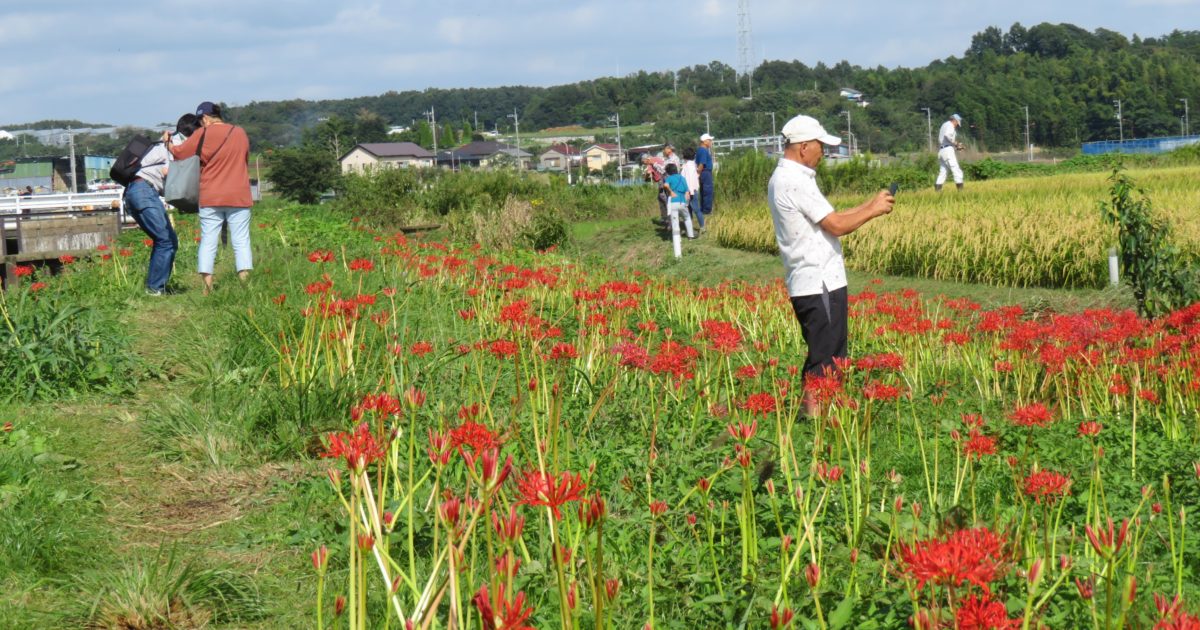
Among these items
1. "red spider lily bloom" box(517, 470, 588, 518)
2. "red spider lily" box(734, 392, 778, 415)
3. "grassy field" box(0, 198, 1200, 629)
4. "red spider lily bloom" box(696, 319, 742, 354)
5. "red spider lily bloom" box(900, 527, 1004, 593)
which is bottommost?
"grassy field" box(0, 198, 1200, 629)

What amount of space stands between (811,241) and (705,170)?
14.8 meters

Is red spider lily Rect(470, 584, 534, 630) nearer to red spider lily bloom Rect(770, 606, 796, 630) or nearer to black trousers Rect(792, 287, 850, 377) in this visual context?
red spider lily bloom Rect(770, 606, 796, 630)

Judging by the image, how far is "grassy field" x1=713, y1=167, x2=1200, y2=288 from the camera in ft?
41.0

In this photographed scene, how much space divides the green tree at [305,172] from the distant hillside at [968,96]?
43661mm

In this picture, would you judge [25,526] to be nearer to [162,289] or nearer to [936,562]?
[936,562]

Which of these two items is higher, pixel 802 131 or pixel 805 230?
pixel 802 131

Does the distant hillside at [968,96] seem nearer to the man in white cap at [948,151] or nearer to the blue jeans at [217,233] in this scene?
the man in white cap at [948,151]

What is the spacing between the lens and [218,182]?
978cm

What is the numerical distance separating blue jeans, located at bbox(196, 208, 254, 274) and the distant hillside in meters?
82.2

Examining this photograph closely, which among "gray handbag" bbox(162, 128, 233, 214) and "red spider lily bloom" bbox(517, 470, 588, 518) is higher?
"gray handbag" bbox(162, 128, 233, 214)

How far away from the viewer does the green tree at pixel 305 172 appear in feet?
165

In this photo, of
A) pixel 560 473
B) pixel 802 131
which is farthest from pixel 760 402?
pixel 802 131

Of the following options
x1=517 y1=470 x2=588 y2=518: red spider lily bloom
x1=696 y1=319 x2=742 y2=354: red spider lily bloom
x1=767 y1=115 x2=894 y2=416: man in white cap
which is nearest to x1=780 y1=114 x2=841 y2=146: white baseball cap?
x1=767 y1=115 x2=894 y2=416: man in white cap

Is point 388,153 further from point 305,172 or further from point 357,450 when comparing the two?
point 357,450
